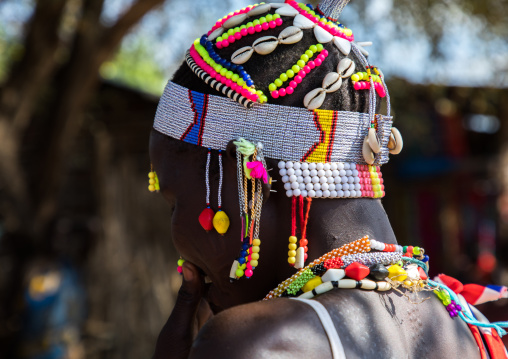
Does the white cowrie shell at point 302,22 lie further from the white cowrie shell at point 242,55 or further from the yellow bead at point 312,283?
the yellow bead at point 312,283

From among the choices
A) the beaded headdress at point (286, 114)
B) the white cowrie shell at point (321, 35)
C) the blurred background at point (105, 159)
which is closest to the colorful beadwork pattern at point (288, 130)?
the beaded headdress at point (286, 114)

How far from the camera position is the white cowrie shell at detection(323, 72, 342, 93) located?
5.52 ft

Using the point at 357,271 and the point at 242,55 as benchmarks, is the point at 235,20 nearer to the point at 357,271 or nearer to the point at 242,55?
the point at 242,55

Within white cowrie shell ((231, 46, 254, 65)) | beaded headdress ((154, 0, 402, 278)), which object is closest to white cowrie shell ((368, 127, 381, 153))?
beaded headdress ((154, 0, 402, 278))

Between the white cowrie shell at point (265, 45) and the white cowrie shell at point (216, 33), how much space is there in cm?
15

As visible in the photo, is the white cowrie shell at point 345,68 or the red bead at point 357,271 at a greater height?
the white cowrie shell at point 345,68

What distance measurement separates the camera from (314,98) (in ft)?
5.52

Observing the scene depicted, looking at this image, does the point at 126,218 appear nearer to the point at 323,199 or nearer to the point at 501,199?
the point at 501,199

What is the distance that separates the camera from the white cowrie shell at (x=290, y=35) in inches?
67.3

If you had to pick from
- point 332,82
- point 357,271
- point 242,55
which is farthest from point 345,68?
point 357,271

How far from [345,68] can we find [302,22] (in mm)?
190

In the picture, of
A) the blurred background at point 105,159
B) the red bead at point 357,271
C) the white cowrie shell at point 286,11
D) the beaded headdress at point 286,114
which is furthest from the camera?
the blurred background at point 105,159

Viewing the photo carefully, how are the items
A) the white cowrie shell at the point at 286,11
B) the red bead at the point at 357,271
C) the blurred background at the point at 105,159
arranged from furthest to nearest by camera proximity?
the blurred background at the point at 105,159
the white cowrie shell at the point at 286,11
the red bead at the point at 357,271

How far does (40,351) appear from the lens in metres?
7.25
